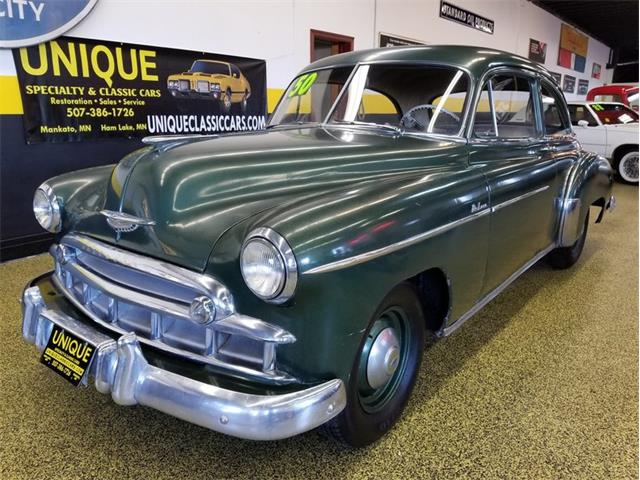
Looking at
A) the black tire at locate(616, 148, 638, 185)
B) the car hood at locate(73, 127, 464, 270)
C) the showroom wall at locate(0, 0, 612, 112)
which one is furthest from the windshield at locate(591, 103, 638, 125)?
the car hood at locate(73, 127, 464, 270)

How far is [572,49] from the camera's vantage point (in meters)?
14.8

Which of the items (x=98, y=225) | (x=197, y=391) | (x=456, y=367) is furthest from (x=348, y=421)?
(x=98, y=225)

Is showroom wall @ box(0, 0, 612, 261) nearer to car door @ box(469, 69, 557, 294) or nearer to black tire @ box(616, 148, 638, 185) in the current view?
car door @ box(469, 69, 557, 294)

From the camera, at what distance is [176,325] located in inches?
64.6

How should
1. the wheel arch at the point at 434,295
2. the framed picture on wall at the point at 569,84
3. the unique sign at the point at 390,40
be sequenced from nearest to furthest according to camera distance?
the wheel arch at the point at 434,295
the unique sign at the point at 390,40
the framed picture on wall at the point at 569,84

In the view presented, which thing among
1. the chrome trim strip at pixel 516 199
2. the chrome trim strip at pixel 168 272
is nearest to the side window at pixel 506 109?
the chrome trim strip at pixel 516 199

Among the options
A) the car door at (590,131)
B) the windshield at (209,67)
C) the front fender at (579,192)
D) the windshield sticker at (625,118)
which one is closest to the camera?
the front fender at (579,192)

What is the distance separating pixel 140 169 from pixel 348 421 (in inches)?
46.4

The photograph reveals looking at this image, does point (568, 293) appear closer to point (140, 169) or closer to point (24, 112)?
point (140, 169)

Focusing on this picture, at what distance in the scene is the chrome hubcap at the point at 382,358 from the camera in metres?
1.73

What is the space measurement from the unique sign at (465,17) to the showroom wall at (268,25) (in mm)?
99

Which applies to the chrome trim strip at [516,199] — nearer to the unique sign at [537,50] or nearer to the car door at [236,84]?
the car door at [236,84]

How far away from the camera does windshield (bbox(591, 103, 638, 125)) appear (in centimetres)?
905

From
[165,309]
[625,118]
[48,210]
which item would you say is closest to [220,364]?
[165,309]
